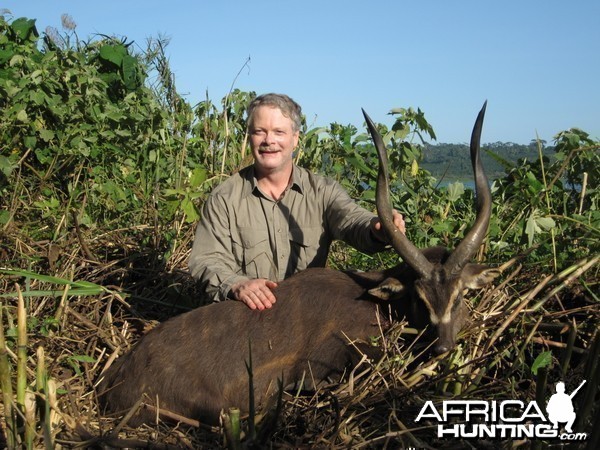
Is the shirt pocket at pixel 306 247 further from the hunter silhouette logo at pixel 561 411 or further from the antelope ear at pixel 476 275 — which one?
the hunter silhouette logo at pixel 561 411

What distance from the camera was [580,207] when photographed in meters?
6.19

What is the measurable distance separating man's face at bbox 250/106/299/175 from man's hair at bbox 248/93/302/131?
4cm

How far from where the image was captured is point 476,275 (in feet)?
16.5

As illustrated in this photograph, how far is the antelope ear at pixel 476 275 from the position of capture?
16.4 feet

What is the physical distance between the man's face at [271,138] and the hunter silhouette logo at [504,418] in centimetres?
271

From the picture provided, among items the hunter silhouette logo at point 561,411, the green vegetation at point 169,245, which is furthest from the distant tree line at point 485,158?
the hunter silhouette logo at point 561,411

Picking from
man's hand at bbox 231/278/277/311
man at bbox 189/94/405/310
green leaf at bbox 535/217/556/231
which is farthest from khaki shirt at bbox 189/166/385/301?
green leaf at bbox 535/217/556/231

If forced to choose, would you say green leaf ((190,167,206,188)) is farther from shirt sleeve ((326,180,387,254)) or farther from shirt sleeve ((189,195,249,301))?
shirt sleeve ((326,180,387,254))

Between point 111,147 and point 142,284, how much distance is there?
1.88 metres

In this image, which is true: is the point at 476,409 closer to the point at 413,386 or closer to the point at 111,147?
the point at 413,386

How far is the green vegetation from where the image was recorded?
4.13 metres

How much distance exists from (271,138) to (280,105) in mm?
321

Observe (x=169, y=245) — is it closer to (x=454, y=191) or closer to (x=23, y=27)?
(x=454, y=191)

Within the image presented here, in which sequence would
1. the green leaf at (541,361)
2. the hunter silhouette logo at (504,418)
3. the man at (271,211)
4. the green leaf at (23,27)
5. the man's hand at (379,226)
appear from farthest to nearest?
the green leaf at (23,27) → the man at (271,211) → the man's hand at (379,226) → the green leaf at (541,361) → the hunter silhouette logo at (504,418)
